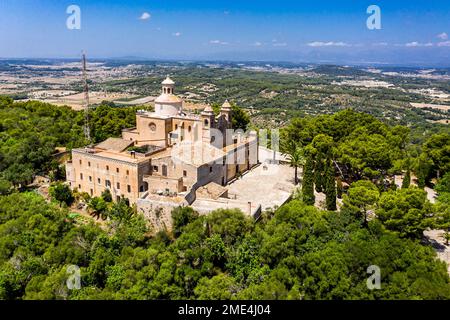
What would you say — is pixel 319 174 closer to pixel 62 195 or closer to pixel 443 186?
pixel 443 186

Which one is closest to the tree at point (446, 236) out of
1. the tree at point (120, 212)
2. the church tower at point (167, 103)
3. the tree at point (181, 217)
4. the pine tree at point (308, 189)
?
the pine tree at point (308, 189)

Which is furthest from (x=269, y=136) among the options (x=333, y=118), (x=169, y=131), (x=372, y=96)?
(x=372, y=96)

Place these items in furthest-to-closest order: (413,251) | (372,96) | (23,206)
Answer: (372,96) < (23,206) < (413,251)

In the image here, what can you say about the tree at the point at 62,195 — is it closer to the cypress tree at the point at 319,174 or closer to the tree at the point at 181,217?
the tree at the point at 181,217

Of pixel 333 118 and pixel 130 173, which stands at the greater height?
pixel 333 118

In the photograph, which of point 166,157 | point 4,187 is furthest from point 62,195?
point 166,157

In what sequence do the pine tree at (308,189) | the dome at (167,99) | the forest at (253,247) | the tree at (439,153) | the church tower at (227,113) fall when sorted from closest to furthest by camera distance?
the forest at (253,247) → the pine tree at (308,189) → the tree at (439,153) → the dome at (167,99) → the church tower at (227,113)

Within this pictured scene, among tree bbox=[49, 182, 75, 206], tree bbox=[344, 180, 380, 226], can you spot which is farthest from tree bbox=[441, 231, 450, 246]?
tree bbox=[49, 182, 75, 206]

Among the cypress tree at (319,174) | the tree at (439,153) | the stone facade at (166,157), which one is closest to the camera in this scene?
the stone facade at (166,157)
